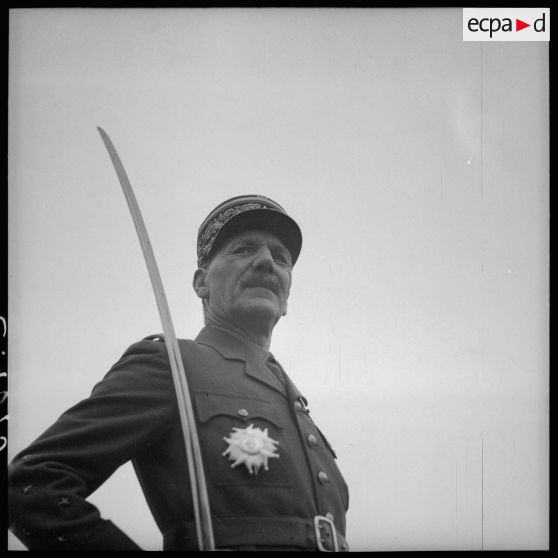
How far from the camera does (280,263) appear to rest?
381cm

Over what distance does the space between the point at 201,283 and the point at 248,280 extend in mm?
236

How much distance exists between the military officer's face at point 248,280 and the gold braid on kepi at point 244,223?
0.09 ft

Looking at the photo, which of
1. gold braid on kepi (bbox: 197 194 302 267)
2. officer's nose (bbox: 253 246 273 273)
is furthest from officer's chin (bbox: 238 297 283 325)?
gold braid on kepi (bbox: 197 194 302 267)

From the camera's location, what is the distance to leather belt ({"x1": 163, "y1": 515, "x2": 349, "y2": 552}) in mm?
3104

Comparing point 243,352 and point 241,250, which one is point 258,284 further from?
point 243,352

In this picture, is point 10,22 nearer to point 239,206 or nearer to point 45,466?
point 239,206

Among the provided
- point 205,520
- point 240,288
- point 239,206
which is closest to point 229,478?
point 205,520

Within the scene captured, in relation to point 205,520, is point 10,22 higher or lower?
higher

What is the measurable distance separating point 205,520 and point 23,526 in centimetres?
53

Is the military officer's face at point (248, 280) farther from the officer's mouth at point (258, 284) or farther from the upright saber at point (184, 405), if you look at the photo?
the upright saber at point (184, 405)

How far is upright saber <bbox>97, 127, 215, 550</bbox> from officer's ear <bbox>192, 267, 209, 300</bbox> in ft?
1.31

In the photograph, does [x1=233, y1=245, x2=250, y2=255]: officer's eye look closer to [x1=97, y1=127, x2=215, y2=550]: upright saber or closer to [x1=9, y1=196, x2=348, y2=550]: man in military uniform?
[x1=9, y1=196, x2=348, y2=550]: man in military uniform

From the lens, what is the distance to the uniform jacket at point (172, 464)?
2996mm
